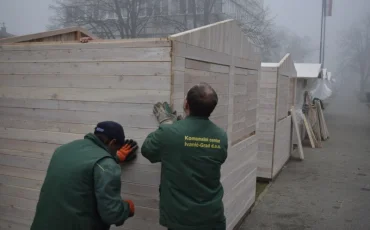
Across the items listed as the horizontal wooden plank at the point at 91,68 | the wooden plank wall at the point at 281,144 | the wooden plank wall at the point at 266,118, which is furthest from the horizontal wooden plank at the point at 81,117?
the wooden plank wall at the point at 281,144

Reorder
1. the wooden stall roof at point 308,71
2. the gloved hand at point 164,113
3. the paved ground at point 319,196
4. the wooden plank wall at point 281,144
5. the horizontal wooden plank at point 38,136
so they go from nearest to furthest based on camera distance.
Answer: the gloved hand at point 164,113 → the horizontal wooden plank at point 38,136 → the paved ground at point 319,196 → the wooden plank wall at point 281,144 → the wooden stall roof at point 308,71

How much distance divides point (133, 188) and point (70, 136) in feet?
2.91

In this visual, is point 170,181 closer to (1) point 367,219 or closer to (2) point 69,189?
(2) point 69,189

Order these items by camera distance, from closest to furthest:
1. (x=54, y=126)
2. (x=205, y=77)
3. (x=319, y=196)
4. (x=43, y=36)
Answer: (x=54, y=126)
(x=205, y=77)
(x=43, y=36)
(x=319, y=196)

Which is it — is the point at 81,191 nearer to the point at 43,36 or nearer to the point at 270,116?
the point at 43,36

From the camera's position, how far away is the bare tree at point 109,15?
25.2m

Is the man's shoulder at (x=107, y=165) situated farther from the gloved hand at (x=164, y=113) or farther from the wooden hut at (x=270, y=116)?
the wooden hut at (x=270, y=116)

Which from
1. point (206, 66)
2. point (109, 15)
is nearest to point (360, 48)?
Answer: point (109, 15)

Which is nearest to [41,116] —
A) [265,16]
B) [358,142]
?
[358,142]

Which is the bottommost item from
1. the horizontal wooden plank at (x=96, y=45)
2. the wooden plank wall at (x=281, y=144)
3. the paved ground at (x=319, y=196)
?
the paved ground at (x=319, y=196)

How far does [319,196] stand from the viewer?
22.9 feet

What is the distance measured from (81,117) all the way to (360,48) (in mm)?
72533

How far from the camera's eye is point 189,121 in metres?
2.57

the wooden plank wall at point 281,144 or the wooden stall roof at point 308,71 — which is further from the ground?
the wooden stall roof at point 308,71
